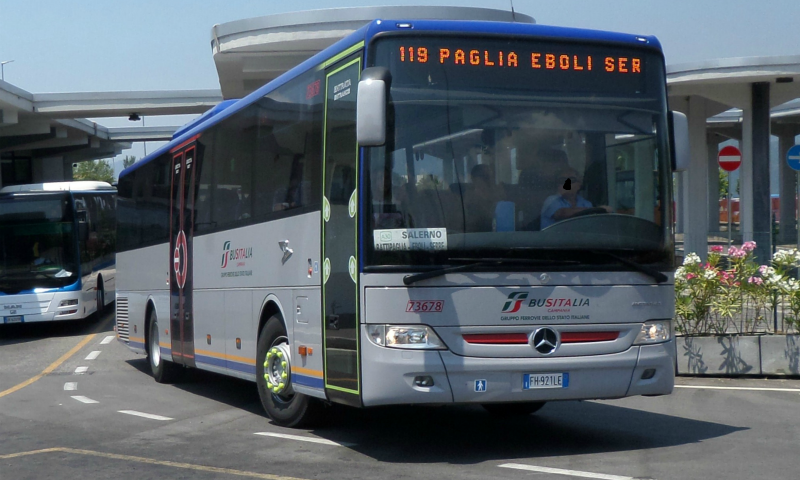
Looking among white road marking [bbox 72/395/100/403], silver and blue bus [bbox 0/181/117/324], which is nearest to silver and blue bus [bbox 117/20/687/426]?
white road marking [bbox 72/395/100/403]

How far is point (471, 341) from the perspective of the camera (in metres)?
7.54

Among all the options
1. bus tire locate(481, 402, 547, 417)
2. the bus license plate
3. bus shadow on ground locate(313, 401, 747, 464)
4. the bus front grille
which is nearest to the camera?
the bus license plate

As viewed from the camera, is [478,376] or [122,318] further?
[122,318]

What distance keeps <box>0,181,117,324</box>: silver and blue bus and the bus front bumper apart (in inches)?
685

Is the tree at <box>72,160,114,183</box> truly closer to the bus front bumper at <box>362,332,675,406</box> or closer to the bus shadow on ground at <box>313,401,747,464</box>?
the bus shadow on ground at <box>313,401,747,464</box>

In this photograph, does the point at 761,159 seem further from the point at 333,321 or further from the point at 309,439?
the point at 333,321

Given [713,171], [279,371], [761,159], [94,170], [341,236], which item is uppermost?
A: [94,170]

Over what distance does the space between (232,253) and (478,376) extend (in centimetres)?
427

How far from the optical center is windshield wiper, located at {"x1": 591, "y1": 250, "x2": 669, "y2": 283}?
7.83 metres

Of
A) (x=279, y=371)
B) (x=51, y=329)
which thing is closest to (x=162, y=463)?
(x=279, y=371)

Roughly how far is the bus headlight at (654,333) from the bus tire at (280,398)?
2956 millimetres

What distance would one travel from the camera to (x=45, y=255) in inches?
930

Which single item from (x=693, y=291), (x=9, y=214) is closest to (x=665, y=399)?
(x=693, y=291)

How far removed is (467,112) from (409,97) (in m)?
0.45
